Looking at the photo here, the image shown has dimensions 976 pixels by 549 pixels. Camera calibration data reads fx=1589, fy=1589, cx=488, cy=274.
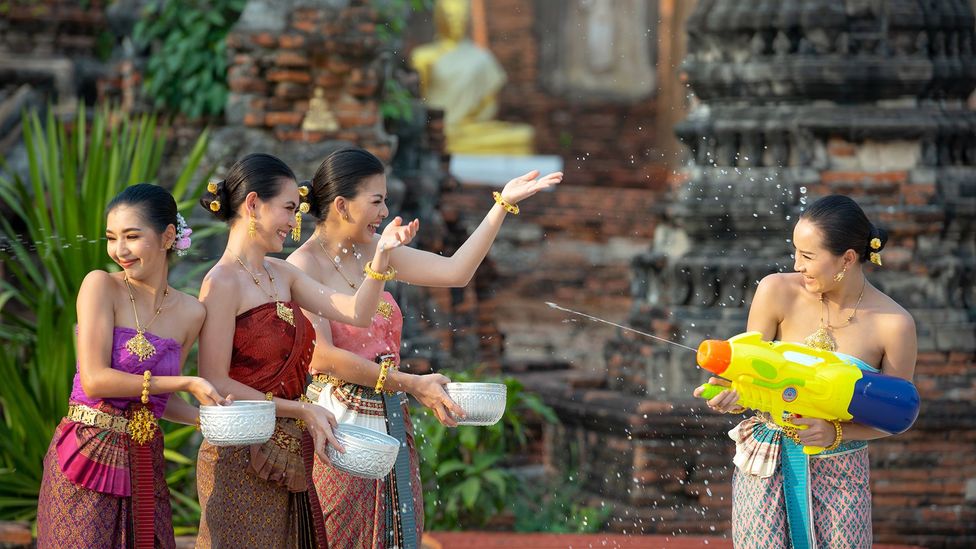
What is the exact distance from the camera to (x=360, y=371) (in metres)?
4.74

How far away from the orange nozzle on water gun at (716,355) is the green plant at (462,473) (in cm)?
331

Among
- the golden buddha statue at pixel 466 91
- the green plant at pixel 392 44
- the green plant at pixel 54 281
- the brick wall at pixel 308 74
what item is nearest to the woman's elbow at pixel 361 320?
the green plant at pixel 54 281

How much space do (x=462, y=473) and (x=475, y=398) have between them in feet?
10.6

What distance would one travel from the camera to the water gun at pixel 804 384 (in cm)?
444

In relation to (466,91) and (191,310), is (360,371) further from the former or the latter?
(466,91)

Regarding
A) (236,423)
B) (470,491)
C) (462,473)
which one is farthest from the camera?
(462,473)

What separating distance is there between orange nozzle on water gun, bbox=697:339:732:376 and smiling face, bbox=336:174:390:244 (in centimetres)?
106

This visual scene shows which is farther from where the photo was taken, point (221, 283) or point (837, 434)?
point (837, 434)

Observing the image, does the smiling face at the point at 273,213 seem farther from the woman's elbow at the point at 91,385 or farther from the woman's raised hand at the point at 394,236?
the woman's elbow at the point at 91,385

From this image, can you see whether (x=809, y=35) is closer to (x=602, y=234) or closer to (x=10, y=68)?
(x=10, y=68)

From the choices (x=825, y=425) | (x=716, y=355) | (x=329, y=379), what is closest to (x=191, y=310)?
(x=329, y=379)

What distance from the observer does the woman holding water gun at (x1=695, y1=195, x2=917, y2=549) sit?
4645mm

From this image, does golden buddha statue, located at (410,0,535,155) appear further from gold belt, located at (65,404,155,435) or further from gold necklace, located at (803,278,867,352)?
gold belt, located at (65,404,155,435)

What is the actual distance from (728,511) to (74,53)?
266 inches
